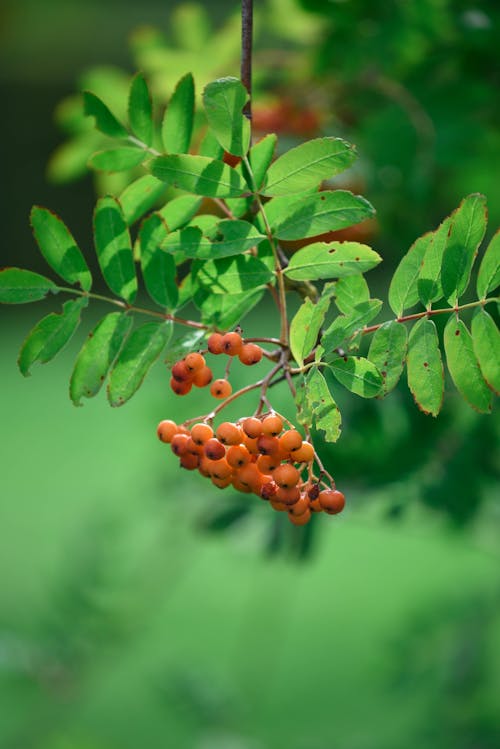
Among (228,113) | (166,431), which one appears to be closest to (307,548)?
(166,431)

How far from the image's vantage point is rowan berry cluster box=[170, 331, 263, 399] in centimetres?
46

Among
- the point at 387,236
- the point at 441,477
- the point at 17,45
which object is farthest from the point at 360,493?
the point at 17,45

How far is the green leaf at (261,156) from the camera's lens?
479 millimetres

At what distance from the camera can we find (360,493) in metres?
0.95

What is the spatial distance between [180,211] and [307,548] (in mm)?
582

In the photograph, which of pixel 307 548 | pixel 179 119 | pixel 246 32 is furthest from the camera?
pixel 307 548

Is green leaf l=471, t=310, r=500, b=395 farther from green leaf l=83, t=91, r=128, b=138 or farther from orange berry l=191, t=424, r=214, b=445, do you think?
green leaf l=83, t=91, r=128, b=138

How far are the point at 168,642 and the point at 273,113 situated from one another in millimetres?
1734

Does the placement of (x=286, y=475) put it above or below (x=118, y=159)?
below

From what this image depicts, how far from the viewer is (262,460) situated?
46 cm

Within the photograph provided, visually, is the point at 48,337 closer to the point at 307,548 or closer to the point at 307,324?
the point at 307,324

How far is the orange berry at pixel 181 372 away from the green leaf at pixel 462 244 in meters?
0.15

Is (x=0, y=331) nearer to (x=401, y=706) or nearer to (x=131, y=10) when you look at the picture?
(x=131, y=10)

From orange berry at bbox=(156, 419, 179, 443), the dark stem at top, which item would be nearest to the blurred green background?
orange berry at bbox=(156, 419, 179, 443)
